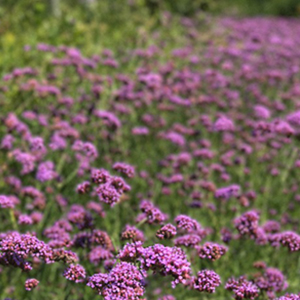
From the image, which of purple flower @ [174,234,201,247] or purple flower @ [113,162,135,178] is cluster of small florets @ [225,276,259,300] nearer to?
purple flower @ [174,234,201,247]

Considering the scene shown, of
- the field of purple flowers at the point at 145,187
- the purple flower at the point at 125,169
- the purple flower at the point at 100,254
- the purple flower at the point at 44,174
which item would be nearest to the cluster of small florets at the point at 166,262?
the field of purple flowers at the point at 145,187

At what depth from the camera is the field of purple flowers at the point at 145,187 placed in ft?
8.30

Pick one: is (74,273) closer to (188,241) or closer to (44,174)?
(188,241)

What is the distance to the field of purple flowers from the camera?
253 centimetres

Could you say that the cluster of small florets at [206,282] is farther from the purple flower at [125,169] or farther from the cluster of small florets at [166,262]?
the purple flower at [125,169]

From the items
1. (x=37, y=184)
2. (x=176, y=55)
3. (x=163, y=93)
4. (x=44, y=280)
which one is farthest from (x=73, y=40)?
(x=44, y=280)

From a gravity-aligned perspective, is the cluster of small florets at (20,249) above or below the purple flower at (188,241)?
above

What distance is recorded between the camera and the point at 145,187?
5.62 meters

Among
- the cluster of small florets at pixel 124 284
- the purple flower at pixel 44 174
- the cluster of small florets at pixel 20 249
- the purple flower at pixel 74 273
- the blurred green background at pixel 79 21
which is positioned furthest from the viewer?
the blurred green background at pixel 79 21

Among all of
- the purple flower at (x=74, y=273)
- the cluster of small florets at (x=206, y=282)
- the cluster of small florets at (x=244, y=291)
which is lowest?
the cluster of small florets at (x=244, y=291)

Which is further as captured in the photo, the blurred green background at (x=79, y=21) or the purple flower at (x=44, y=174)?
Result: the blurred green background at (x=79, y=21)

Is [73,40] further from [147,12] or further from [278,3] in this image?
[278,3]

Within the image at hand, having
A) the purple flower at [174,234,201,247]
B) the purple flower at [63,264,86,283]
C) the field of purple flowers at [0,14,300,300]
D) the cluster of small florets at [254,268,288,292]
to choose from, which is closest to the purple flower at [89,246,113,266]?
the field of purple flowers at [0,14,300,300]

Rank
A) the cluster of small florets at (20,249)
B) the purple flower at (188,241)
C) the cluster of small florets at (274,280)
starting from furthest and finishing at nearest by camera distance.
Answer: the cluster of small florets at (274,280)
the purple flower at (188,241)
the cluster of small florets at (20,249)
